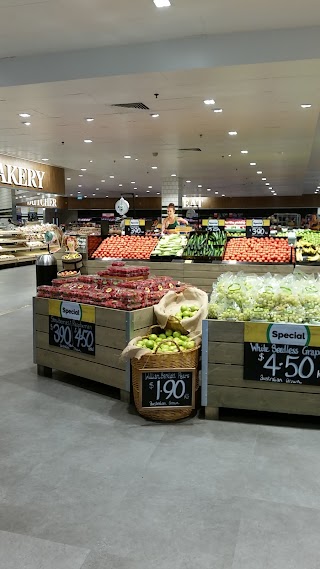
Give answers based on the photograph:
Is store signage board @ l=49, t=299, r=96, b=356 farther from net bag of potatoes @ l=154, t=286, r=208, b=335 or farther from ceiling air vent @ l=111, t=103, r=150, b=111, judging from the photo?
ceiling air vent @ l=111, t=103, r=150, b=111

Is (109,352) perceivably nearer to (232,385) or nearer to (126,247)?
(232,385)

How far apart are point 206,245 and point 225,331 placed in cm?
482

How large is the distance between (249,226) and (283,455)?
6132 millimetres

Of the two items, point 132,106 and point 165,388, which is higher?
point 132,106

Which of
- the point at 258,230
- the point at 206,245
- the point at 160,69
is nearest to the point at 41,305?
the point at 160,69

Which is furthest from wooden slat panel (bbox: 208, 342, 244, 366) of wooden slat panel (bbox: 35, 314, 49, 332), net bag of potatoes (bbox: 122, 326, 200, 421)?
wooden slat panel (bbox: 35, 314, 49, 332)

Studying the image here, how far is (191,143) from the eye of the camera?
11992mm

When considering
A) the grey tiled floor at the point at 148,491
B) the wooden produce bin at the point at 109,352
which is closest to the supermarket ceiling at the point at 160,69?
the wooden produce bin at the point at 109,352

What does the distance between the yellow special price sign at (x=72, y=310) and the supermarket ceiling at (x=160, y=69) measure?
3.07 meters

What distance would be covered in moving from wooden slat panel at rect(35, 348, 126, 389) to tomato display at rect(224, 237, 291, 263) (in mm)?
4060

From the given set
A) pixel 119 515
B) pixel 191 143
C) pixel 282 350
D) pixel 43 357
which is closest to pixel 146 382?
pixel 282 350

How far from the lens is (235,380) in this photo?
12.4 feet

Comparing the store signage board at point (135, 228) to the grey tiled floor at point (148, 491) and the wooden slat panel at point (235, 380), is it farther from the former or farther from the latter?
the wooden slat panel at point (235, 380)

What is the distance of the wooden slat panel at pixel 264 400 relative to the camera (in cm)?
364
